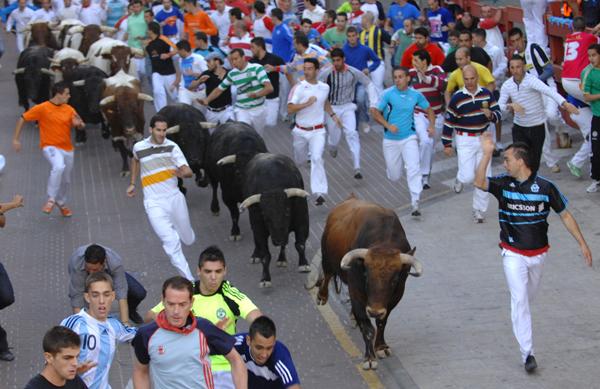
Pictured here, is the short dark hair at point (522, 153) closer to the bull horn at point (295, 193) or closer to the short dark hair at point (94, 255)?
the short dark hair at point (94, 255)

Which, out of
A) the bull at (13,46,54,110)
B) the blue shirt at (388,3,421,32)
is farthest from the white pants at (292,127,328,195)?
the bull at (13,46,54,110)

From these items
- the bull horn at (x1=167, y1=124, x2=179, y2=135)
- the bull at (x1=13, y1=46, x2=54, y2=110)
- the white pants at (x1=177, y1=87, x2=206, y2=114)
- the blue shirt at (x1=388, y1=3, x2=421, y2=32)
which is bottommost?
the bull at (x1=13, y1=46, x2=54, y2=110)

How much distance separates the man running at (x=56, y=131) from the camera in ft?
52.7

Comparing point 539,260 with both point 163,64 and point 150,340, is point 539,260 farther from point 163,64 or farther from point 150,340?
point 163,64

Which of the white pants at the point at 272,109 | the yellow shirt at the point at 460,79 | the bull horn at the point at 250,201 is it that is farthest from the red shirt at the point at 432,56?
the bull horn at the point at 250,201

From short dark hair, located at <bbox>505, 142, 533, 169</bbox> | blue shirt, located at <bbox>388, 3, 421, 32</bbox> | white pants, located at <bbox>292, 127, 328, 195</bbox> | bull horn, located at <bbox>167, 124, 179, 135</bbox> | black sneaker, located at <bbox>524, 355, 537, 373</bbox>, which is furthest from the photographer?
blue shirt, located at <bbox>388, 3, 421, 32</bbox>

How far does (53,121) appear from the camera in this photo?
16.1m

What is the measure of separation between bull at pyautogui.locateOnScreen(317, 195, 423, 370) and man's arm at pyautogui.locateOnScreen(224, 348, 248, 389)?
2.89 metres

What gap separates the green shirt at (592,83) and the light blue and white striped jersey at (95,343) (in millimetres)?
8709

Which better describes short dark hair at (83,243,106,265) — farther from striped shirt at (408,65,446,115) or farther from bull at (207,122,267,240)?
striped shirt at (408,65,446,115)

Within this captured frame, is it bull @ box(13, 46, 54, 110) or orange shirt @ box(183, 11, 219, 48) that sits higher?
orange shirt @ box(183, 11, 219, 48)

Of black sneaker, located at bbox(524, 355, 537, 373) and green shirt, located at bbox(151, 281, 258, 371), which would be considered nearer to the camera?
green shirt, located at bbox(151, 281, 258, 371)

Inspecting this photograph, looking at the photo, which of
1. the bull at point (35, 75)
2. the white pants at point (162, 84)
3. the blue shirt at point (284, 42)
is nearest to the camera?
the white pants at point (162, 84)

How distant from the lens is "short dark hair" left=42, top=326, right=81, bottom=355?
690cm
